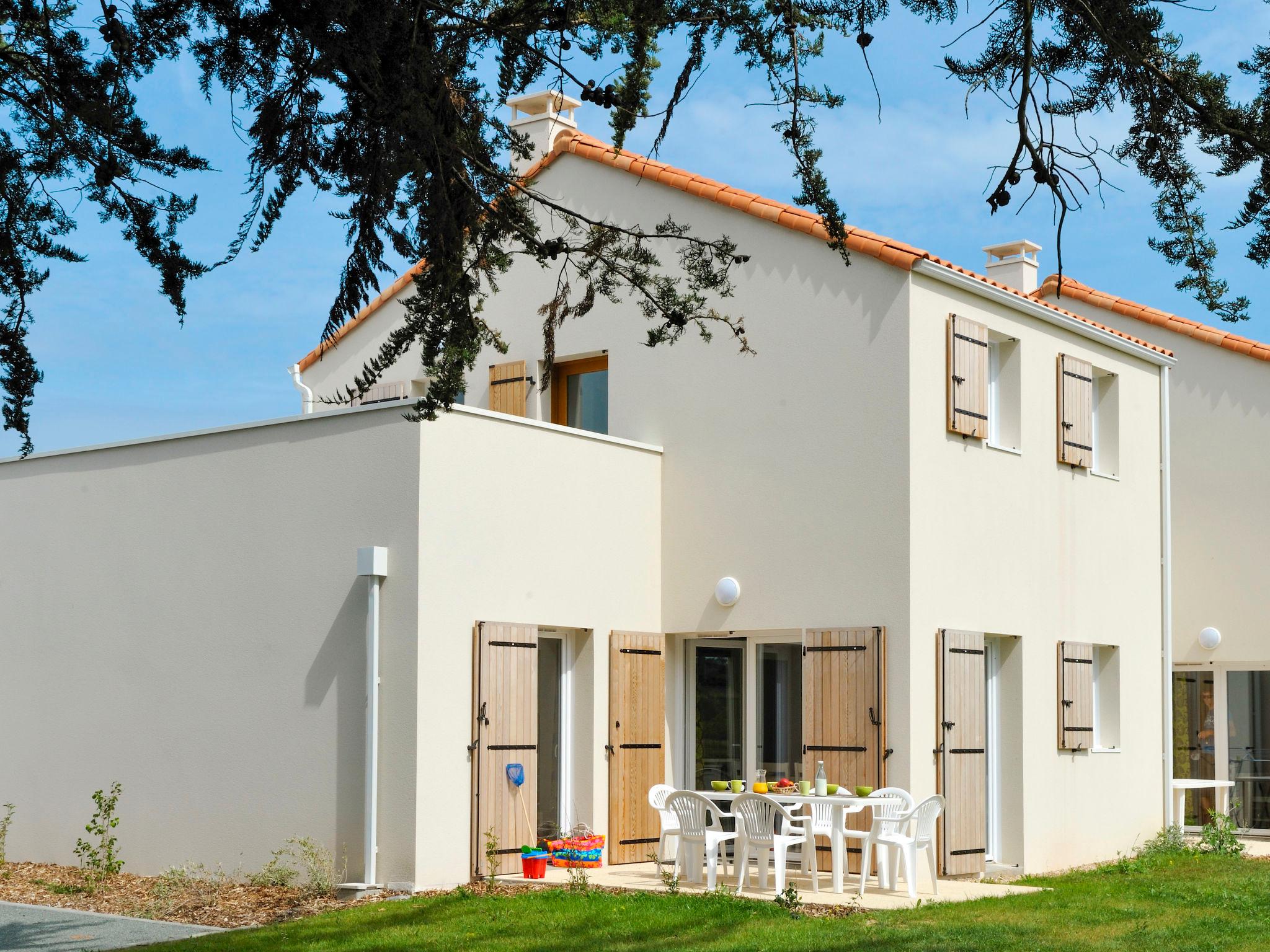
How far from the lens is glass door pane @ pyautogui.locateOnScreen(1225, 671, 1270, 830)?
58.6ft

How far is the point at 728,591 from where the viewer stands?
44.6 feet

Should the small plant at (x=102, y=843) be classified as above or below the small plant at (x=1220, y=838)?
above

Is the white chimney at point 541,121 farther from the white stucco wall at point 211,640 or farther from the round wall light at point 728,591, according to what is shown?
the round wall light at point 728,591

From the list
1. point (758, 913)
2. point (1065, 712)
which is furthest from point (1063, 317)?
point (758, 913)

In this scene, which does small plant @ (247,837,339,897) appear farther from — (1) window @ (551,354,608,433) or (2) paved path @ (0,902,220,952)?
(1) window @ (551,354,608,433)

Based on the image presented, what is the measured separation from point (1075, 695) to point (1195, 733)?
4580 mm

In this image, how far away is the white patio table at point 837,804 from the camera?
1133 centimetres

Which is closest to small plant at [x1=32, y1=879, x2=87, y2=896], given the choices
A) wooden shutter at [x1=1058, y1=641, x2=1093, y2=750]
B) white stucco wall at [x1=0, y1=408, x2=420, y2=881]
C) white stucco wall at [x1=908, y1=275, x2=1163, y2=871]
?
white stucco wall at [x1=0, y1=408, x2=420, y2=881]

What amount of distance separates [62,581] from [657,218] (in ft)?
22.6

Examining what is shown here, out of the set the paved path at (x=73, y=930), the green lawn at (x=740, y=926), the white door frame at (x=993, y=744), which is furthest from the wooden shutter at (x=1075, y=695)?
the paved path at (x=73, y=930)

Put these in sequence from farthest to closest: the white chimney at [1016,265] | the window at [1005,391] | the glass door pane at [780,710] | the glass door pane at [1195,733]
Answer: the white chimney at [1016,265], the glass door pane at [1195,733], the window at [1005,391], the glass door pane at [780,710]

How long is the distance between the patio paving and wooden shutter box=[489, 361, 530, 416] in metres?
5.00

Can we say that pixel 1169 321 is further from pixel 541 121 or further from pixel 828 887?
pixel 828 887

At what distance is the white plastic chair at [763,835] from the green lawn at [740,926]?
2.63ft
